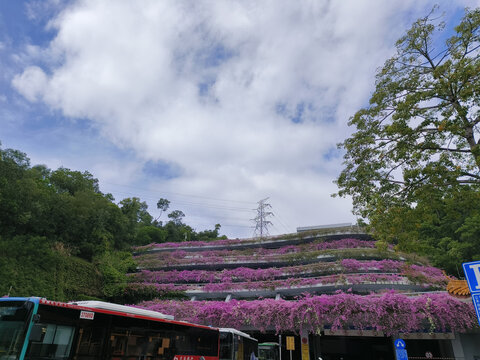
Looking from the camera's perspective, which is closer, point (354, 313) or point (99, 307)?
point (99, 307)

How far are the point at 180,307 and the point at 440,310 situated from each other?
17775 millimetres

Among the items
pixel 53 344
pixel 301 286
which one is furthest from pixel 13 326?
pixel 301 286

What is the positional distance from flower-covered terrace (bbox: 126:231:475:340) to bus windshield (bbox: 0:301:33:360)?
12.4 metres

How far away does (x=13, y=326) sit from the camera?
6641 mm

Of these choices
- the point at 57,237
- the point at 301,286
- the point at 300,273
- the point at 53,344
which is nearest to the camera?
the point at 53,344

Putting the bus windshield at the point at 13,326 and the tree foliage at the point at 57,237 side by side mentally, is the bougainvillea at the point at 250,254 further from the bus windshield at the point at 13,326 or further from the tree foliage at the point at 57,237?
the bus windshield at the point at 13,326

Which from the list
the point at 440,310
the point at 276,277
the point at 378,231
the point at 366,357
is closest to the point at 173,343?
the point at 378,231

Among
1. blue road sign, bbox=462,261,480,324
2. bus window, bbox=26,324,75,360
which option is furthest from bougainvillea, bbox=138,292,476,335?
blue road sign, bbox=462,261,480,324

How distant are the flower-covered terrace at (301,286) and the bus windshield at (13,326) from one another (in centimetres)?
1241

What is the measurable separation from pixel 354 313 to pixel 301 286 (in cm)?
715

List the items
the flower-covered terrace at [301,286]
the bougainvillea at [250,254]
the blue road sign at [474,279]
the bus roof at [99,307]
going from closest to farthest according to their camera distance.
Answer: the blue road sign at [474,279] < the bus roof at [99,307] < the flower-covered terrace at [301,286] < the bougainvillea at [250,254]

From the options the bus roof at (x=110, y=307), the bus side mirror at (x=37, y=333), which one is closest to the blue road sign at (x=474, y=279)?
the bus side mirror at (x=37, y=333)

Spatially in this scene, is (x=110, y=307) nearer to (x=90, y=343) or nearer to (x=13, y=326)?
(x=90, y=343)

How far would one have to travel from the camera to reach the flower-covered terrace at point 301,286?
18344 millimetres
